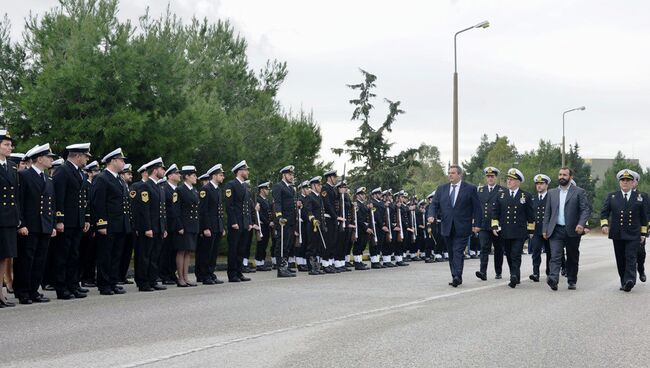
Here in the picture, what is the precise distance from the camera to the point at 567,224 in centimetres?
1447

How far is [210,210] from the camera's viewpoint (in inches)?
611

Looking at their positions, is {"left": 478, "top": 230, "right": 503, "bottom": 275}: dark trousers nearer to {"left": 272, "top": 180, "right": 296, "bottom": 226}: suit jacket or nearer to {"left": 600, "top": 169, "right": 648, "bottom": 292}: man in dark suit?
{"left": 600, "top": 169, "right": 648, "bottom": 292}: man in dark suit

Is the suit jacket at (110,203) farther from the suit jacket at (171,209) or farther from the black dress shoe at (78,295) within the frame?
the suit jacket at (171,209)

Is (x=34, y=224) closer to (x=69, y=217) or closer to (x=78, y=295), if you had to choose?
(x=69, y=217)

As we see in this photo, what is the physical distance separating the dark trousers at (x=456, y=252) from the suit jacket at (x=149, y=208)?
5.03m

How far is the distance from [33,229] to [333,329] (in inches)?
194

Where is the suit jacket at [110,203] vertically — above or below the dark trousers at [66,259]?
above

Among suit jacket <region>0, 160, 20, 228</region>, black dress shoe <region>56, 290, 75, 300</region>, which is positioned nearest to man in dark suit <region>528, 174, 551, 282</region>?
black dress shoe <region>56, 290, 75, 300</region>

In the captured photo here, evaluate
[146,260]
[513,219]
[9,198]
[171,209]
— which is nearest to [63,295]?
[9,198]

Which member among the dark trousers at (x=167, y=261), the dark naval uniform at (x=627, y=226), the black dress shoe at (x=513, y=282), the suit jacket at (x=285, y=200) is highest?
the suit jacket at (x=285, y=200)

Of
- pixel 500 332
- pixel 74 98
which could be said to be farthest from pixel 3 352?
pixel 74 98

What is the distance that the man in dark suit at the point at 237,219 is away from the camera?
1580 cm

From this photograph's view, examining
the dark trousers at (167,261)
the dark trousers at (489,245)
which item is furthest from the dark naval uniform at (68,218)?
the dark trousers at (489,245)

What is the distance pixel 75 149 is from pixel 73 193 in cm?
66
